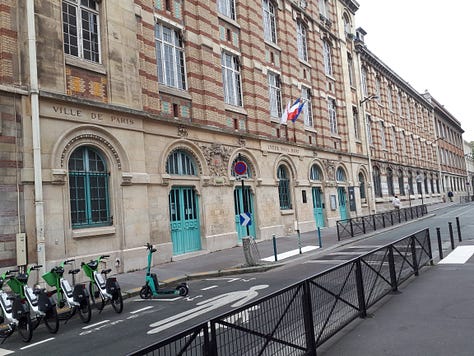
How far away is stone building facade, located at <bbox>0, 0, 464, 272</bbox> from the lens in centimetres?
1072

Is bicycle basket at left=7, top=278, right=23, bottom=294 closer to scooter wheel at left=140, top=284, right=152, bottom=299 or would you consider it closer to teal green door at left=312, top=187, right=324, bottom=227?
scooter wheel at left=140, top=284, right=152, bottom=299

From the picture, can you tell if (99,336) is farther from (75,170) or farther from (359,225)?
(359,225)

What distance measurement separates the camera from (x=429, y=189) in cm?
4984

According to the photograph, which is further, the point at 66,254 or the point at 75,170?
the point at 75,170

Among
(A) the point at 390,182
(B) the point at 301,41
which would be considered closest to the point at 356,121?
(A) the point at 390,182

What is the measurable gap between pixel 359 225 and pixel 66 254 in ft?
45.7

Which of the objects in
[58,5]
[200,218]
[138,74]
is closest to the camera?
[58,5]

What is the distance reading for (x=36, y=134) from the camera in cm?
1052

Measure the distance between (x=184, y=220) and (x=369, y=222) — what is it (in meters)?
10.4

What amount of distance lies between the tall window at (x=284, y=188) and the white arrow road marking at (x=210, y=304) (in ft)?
41.4

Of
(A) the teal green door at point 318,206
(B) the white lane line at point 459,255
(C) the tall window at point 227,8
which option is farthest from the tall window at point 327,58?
(B) the white lane line at point 459,255

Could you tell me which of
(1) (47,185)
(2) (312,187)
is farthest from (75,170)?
(2) (312,187)

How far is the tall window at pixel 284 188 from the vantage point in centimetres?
2180

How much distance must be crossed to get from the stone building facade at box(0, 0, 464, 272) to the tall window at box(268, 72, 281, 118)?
109mm
